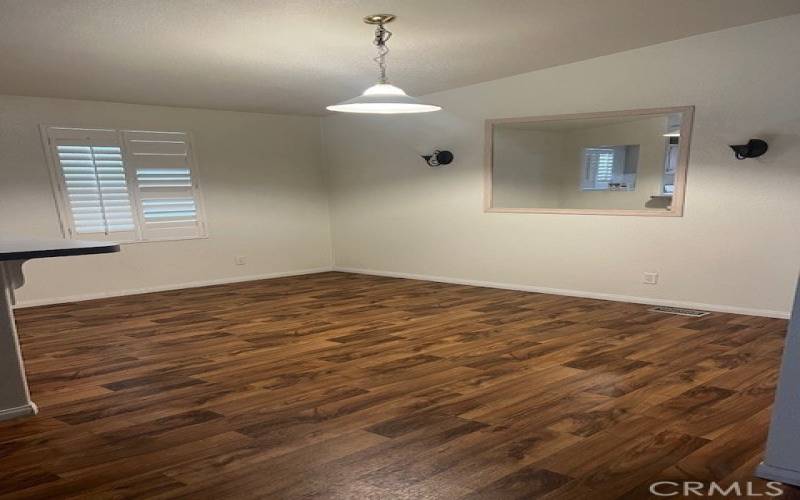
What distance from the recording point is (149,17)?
3.01 meters

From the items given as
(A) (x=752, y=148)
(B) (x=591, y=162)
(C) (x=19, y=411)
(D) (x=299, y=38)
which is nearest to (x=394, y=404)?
(C) (x=19, y=411)

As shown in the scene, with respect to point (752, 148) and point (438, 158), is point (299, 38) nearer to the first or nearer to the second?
point (438, 158)

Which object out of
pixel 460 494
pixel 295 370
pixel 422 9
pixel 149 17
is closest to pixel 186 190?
pixel 149 17

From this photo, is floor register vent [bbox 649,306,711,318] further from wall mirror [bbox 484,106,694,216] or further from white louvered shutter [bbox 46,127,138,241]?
white louvered shutter [bbox 46,127,138,241]

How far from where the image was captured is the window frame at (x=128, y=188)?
5.29 m

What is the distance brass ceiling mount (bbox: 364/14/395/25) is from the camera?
316 cm

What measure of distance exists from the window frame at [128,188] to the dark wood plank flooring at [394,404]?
137cm

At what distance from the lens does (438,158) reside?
5898mm

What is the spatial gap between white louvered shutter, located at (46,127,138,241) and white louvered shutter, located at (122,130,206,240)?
0.14 m

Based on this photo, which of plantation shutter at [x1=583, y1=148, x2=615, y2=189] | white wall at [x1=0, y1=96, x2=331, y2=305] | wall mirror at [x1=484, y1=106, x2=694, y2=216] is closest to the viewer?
wall mirror at [x1=484, y1=106, x2=694, y2=216]

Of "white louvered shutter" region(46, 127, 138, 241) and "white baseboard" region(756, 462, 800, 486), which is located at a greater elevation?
"white louvered shutter" region(46, 127, 138, 241)

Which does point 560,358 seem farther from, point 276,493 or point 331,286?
point 331,286

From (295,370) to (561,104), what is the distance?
3.65 meters

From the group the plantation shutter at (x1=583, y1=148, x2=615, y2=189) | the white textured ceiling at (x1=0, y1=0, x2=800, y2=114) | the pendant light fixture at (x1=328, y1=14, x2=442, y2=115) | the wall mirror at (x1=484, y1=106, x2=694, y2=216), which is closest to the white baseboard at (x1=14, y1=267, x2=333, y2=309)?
the white textured ceiling at (x1=0, y1=0, x2=800, y2=114)
